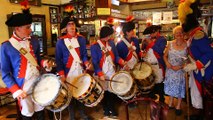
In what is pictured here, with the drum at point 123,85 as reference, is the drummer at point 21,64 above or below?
above

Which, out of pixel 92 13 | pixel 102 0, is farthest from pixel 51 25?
pixel 102 0

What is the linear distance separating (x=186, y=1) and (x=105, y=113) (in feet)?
7.12

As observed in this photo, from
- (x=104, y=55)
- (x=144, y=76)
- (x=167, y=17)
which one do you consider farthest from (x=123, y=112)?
(x=167, y=17)

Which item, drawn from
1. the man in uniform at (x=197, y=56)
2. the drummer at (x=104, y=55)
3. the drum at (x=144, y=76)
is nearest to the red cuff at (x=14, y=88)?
the drummer at (x=104, y=55)

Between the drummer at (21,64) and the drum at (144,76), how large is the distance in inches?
63.3

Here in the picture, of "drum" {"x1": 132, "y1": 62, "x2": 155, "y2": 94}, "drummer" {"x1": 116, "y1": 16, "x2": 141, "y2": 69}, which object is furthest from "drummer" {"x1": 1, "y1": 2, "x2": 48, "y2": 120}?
"drummer" {"x1": 116, "y1": 16, "x2": 141, "y2": 69}

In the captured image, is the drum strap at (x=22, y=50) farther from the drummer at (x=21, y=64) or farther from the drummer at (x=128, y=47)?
the drummer at (x=128, y=47)

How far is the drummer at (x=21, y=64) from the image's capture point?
7.71 feet

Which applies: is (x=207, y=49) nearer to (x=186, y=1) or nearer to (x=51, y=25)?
(x=186, y=1)

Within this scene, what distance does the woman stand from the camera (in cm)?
323

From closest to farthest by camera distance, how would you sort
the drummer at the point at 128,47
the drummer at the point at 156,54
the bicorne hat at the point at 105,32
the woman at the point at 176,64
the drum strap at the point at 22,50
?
the drum strap at the point at 22,50
the woman at the point at 176,64
the bicorne hat at the point at 105,32
the drummer at the point at 156,54
the drummer at the point at 128,47

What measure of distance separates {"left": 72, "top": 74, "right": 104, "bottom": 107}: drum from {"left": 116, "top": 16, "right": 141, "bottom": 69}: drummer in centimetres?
114

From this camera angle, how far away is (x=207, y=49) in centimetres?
277

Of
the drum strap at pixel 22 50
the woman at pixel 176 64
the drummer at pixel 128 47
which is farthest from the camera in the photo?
the drummer at pixel 128 47
